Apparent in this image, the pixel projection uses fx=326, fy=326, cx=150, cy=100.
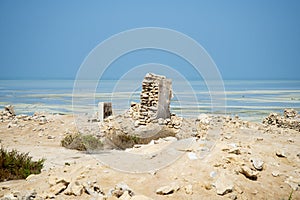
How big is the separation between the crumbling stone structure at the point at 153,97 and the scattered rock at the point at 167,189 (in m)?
10.2

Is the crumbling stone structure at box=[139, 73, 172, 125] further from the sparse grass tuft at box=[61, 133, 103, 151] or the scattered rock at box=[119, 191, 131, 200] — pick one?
the scattered rock at box=[119, 191, 131, 200]

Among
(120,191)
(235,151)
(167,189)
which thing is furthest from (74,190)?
(235,151)

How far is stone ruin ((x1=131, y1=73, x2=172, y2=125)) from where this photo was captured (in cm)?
1559

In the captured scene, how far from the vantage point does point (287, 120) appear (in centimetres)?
1792

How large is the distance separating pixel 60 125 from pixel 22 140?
2525mm

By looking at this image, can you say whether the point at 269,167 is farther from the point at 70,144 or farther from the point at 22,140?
the point at 22,140

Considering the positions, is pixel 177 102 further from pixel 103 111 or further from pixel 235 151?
pixel 235 151

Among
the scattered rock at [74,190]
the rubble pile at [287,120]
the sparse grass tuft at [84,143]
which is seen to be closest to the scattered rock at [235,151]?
the scattered rock at [74,190]

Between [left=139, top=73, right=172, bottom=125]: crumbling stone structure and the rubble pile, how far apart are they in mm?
6824

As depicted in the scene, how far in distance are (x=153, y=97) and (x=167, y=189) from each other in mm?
10514

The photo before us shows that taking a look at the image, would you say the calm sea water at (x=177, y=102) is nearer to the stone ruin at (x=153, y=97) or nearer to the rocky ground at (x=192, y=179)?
the stone ruin at (x=153, y=97)

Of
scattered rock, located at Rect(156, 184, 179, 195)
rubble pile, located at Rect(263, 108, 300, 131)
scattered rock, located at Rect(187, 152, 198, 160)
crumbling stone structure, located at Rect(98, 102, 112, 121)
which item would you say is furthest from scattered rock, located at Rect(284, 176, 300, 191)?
rubble pile, located at Rect(263, 108, 300, 131)

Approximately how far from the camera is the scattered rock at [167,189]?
527 cm

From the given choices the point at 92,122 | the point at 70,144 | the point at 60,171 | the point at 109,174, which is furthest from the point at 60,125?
the point at 109,174
